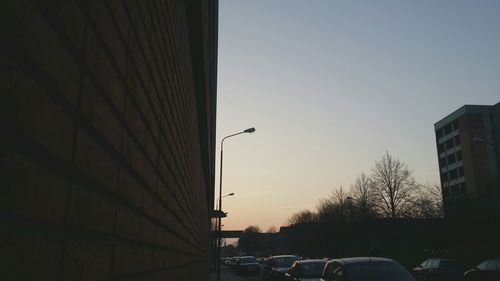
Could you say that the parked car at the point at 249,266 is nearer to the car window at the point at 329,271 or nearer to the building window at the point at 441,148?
the car window at the point at 329,271

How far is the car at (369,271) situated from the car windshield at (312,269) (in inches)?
143

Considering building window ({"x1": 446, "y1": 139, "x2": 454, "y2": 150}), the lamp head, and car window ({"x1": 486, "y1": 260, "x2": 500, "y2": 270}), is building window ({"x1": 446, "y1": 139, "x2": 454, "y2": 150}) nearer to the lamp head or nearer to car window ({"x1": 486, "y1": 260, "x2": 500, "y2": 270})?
the lamp head

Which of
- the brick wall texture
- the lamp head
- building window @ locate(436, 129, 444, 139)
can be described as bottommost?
the brick wall texture

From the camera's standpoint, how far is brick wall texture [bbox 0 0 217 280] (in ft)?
2.98

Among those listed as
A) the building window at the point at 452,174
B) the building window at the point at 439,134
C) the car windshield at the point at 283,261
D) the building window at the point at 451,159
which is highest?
the building window at the point at 439,134

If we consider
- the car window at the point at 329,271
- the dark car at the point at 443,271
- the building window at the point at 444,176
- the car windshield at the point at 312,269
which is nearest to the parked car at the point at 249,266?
the dark car at the point at 443,271

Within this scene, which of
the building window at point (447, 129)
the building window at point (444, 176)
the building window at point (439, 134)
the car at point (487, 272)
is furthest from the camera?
the building window at point (439, 134)

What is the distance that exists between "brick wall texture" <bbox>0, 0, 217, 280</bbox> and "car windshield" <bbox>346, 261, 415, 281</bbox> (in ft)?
21.0

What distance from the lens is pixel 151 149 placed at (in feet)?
8.62

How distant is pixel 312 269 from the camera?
1288cm

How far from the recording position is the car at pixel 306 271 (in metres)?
12.3

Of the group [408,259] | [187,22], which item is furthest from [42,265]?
[408,259]

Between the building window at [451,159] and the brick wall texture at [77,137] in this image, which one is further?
the building window at [451,159]

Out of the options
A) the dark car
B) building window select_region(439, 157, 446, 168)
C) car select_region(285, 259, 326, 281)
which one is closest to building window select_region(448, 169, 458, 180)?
building window select_region(439, 157, 446, 168)
